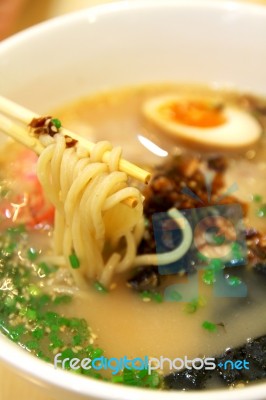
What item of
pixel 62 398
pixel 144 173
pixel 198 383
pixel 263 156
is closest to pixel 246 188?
pixel 263 156

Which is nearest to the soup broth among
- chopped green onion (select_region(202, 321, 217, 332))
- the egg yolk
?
chopped green onion (select_region(202, 321, 217, 332))

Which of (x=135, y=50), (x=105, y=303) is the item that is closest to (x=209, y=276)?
(x=105, y=303)

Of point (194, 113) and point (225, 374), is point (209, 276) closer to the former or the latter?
point (225, 374)

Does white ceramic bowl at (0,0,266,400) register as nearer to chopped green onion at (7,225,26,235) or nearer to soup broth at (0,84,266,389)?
soup broth at (0,84,266,389)

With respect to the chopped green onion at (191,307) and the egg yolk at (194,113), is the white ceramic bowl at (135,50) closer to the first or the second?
the egg yolk at (194,113)

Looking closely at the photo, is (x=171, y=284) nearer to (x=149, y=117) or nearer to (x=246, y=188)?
(x=246, y=188)

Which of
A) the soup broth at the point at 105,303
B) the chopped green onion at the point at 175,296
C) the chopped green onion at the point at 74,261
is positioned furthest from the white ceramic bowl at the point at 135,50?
the chopped green onion at the point at 175,296
